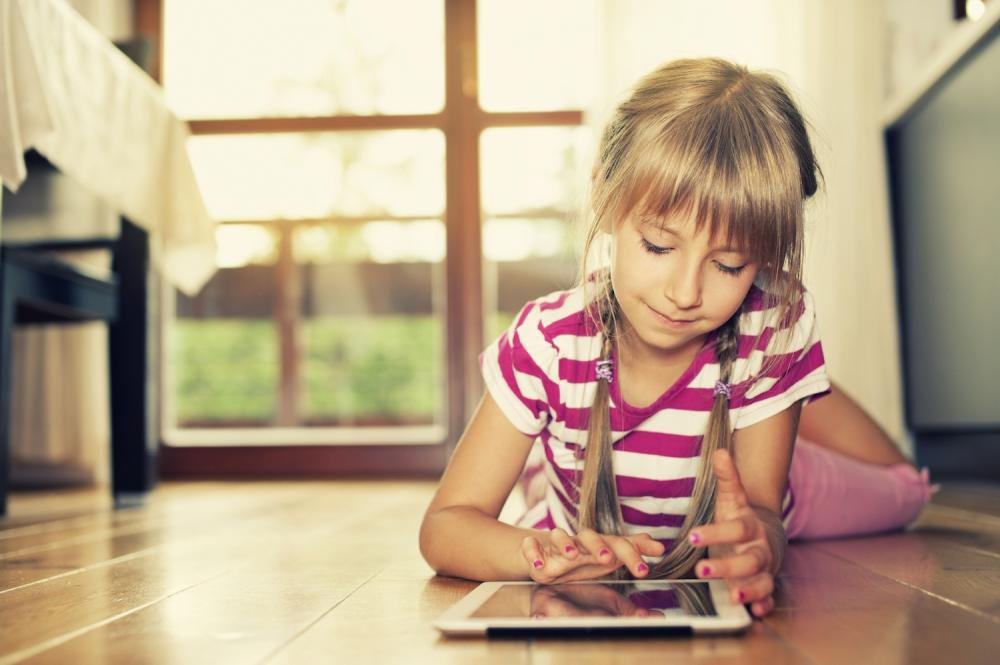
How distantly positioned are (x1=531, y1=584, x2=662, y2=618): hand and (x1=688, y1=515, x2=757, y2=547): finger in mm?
62

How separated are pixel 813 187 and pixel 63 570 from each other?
860mm

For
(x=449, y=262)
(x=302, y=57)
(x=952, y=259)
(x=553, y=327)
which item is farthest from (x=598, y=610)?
(x=302, y=57)

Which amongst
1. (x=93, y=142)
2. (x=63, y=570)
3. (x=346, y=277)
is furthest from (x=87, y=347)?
(x=63, y=570)

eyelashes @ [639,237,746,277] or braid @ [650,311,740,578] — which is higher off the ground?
eyelashes @ [639,237,746,277]

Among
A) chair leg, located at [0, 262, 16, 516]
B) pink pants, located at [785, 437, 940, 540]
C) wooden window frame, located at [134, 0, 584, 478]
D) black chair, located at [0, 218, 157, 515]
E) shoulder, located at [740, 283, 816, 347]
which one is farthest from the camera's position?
wooden window frame, located at [134, 0, 584, 478]

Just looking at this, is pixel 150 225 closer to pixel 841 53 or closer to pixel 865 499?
pixel 865 499

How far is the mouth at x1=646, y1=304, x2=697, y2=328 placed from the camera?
0.83 metres

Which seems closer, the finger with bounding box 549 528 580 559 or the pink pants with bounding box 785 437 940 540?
the finger with bounding box 549 528 580 559

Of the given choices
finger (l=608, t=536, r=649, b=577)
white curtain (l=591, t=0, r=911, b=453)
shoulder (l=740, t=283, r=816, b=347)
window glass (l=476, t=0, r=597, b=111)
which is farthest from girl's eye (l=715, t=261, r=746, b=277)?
window glass (l=476, t=0, r=597, b=111)

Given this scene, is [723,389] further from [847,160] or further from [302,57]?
[302,57]

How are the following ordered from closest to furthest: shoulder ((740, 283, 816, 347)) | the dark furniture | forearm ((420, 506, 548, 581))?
forearm ((420, 506, 548, 581)), shoulder ((740, 283, 816, 347)), the dark furniture

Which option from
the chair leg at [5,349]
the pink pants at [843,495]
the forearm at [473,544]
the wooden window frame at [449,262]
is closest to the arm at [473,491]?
the forearm at [473,544]

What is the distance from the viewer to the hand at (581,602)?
26.9 inches

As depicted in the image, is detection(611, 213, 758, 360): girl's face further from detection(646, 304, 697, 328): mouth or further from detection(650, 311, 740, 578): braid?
detection(650, 311, 740, 578): braid
